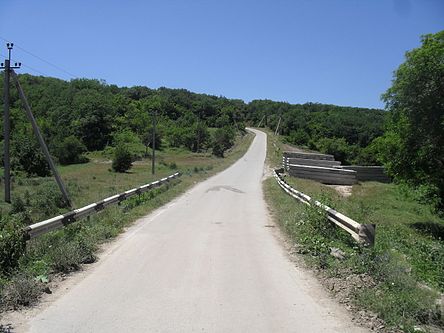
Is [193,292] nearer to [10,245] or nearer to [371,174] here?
[10,245]

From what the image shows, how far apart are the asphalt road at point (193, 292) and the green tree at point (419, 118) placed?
12042 millimetres

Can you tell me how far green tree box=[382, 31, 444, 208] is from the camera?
66.3 ft

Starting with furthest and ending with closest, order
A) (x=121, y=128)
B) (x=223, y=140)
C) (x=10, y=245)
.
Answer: (x=121, y=128) → (x=223, y=140) → (x=10, y=245)

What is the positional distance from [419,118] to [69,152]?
86517 mm

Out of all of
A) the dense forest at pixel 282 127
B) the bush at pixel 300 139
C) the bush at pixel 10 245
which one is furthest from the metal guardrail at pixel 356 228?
the bush at pixel 300 139

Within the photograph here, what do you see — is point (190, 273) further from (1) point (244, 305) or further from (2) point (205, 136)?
(2) point (205, 136)

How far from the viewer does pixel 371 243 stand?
8781 mm

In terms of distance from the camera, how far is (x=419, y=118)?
20922 mm

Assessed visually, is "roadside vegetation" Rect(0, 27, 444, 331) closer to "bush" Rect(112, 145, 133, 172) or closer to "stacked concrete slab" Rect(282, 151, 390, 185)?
"stacked concrete slab" Rect(282, 151, 390, 185)

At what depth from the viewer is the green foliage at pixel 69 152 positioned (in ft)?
312

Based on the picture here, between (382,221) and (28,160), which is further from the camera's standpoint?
(28,160)

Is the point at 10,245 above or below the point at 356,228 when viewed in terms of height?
below

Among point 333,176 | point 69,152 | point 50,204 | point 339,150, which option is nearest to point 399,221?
point 333,176

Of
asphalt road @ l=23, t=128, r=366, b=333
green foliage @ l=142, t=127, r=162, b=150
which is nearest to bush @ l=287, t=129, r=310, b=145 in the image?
green foliage @ l=142, t=127, r=162, b=150
